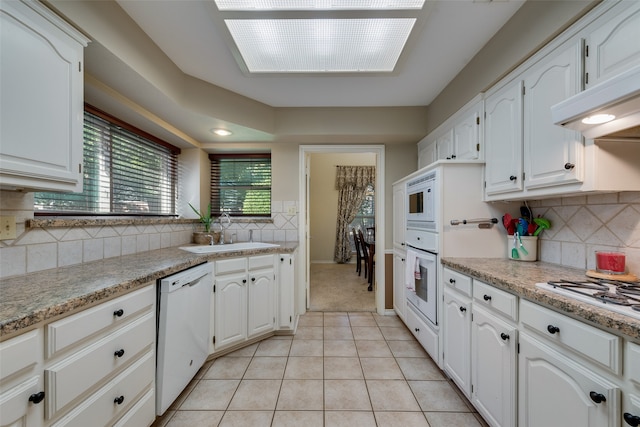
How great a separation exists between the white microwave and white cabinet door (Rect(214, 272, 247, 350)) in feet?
5.20

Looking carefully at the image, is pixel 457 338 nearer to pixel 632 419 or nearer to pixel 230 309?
pixel 632 419

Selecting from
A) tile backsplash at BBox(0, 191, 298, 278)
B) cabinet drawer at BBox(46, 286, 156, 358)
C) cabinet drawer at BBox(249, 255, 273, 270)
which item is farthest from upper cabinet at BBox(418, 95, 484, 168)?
tile backsplash at BBox(0, 191, 298, 278)

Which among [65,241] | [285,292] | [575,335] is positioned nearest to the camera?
[575,335]

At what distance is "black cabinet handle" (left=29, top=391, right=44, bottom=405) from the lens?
780 mm

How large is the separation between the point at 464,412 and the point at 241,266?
1.83 metres

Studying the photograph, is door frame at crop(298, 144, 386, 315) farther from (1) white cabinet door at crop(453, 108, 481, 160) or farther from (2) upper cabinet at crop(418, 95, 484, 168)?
(1) white cabinet door at crop(453, 108, 481, 160)

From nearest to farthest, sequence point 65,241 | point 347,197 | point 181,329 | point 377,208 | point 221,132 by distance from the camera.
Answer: point 65,241
point 181,329
point 221,132
point 377,208
point 347,197

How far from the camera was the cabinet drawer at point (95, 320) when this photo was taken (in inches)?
33.5

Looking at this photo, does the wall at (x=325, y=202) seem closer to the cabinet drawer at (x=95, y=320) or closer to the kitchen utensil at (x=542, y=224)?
the kitchen utensil at (x=542, y=224)

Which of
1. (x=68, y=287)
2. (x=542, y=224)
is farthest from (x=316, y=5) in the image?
(x=542, y=224)

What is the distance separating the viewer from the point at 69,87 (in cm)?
116

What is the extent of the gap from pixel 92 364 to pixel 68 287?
12.7 inches

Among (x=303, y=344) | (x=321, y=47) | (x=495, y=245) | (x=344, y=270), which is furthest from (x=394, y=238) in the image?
(x=344, y=270)

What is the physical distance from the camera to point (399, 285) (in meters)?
2.79
